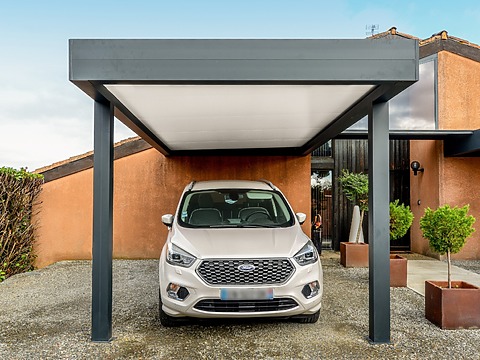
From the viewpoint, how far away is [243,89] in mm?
4160

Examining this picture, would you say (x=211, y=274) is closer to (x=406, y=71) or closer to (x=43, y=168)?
(x=406, y=71)

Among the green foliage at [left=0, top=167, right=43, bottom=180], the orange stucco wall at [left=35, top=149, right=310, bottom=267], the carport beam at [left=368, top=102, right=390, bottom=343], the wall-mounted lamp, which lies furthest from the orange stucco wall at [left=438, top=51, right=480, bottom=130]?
the green foliage at [left=0, top=167, right=43, bottom=180]

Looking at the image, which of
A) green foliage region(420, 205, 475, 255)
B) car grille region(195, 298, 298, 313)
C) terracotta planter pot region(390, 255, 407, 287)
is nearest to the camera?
car grille region(195, 298, 298, 313)

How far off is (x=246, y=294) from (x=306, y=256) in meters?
0.78

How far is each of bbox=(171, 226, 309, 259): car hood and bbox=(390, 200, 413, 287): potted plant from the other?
275 cm

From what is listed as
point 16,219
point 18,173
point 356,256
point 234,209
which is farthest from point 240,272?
point 18,173

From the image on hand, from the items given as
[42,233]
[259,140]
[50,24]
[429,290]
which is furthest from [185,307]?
[50,24]

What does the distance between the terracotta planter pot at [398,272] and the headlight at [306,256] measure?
111 inches

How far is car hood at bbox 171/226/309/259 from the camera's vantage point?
4.08m

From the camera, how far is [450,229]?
4699mm

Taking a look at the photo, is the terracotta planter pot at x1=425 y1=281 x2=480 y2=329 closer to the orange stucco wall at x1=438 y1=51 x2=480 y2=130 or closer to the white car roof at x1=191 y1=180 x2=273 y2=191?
the white car roof at x1=191 y1=180 x2=273 y2=191

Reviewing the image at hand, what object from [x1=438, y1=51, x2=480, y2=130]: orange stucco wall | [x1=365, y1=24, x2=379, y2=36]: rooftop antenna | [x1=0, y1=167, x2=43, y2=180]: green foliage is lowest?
[x1=0, y1=167, x2=43, y2=180]: green foliage

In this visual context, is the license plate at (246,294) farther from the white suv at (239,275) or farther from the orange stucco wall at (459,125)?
the orange stucco wall at (459,125)

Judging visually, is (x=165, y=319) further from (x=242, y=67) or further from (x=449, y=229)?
(x=449, y=229)
